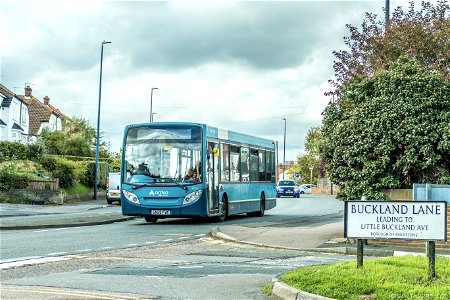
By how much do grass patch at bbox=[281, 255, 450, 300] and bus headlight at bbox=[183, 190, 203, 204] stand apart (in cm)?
1219

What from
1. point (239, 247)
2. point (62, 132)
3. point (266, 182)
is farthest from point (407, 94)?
point (62, 132)

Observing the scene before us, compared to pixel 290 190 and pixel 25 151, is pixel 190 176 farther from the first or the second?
pixel 290 190

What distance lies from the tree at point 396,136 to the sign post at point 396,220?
6.86 meters

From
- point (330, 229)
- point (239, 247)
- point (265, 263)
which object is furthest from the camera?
point (330, 229)

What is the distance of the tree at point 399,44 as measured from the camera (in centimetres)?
2127

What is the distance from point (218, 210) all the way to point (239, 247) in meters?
7.86

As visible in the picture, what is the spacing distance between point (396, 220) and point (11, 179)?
1212 inches

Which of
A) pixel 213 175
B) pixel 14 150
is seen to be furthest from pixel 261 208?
pixel 14 150

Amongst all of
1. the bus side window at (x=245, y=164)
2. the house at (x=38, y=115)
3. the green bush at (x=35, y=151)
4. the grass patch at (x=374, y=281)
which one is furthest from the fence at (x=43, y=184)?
the house at (x=38, y=115)

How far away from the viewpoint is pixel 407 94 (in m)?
17.4

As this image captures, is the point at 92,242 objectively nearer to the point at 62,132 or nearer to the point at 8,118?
the point at 62,132

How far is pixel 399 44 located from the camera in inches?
842

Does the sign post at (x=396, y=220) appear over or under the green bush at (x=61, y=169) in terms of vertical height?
under

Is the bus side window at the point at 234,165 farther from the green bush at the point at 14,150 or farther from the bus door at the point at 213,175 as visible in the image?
the green bush at the point at 14,150
